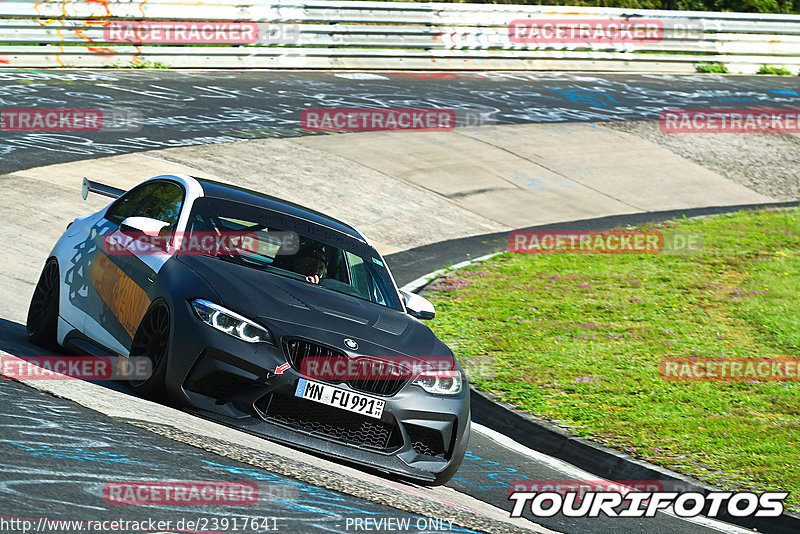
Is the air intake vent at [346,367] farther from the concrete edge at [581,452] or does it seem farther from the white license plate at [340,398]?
the concrete edge at [581,452]

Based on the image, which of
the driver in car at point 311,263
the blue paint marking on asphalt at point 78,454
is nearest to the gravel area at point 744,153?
the driver in car at point 311,263

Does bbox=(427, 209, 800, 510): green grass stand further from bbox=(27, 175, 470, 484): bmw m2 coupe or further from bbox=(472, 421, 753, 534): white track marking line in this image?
bbox=(27, 175, 470, 484): bmw m2 coupe

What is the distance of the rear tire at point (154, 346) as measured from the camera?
241 inches

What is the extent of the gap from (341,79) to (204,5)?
358cm

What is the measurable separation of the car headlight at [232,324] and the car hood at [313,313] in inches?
2.0

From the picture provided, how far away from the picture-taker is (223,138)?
18.0 meters

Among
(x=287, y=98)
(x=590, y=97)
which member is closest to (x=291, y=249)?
(x=287, y=98)

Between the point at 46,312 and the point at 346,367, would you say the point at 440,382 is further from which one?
the point at 46,312

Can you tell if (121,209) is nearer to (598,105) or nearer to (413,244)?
(413,244)

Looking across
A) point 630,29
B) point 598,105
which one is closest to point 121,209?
point 598,105

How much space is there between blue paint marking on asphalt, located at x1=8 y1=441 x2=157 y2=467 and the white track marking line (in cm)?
350

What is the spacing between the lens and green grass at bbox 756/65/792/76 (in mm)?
31906

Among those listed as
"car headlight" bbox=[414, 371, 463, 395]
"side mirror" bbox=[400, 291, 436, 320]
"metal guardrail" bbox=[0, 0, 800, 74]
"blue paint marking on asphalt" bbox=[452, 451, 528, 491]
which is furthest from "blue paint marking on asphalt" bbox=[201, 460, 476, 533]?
"metal guardrail" bbox=[0, 0, 800, 74]

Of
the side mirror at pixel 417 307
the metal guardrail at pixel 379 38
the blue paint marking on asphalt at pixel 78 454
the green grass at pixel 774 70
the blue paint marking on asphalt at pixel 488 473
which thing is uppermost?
the metal guardrail at pixel 379 38
